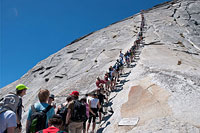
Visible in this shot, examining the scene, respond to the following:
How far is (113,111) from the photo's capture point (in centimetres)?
812

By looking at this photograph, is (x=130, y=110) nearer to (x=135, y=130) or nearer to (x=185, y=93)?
(x=135, y=130)

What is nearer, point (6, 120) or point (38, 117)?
point (6, 120)

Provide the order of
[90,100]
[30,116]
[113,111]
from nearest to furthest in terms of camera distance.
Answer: [30,116], [90,100], [113,111]

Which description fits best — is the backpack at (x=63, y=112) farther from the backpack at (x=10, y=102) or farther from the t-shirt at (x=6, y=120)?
the t-shirt at (x=6, y=120)

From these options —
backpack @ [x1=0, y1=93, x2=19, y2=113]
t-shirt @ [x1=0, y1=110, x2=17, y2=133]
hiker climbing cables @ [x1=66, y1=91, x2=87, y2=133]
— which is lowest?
hiker climbing cables @ [x1=66, y1=91, x2=87, y2=133]

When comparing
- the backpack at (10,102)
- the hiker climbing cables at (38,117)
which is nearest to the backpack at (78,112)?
the hiker climbing cables at (38,117)

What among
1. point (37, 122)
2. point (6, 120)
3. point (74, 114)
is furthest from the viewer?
point (74, 114)

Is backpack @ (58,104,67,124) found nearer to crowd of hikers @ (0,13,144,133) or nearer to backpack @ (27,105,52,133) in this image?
crowd of hikers @ (0,13,144,133)

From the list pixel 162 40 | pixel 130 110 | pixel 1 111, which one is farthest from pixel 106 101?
pixel 162 40

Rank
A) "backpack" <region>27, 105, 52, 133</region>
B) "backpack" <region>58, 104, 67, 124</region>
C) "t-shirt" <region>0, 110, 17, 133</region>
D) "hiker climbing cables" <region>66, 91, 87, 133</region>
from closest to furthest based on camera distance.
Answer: "t-shirt" <region>0, 110, 17, 133</region> → "backpack" <region>27, 105, 52, 133</region> → "hiker climbing cables" <region>66, 91, 87, 133</region> → "backpack" <region>58, 104, 67, 124</region>

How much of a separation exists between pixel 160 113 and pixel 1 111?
5397mm

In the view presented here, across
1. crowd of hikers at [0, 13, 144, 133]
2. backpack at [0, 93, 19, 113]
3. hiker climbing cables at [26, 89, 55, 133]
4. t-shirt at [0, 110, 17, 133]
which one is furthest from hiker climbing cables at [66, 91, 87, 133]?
t-shirt at [0, 110, 17, 133]

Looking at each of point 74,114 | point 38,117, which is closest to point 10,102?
point 38,117

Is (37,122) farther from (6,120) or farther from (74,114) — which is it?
(74,114)
